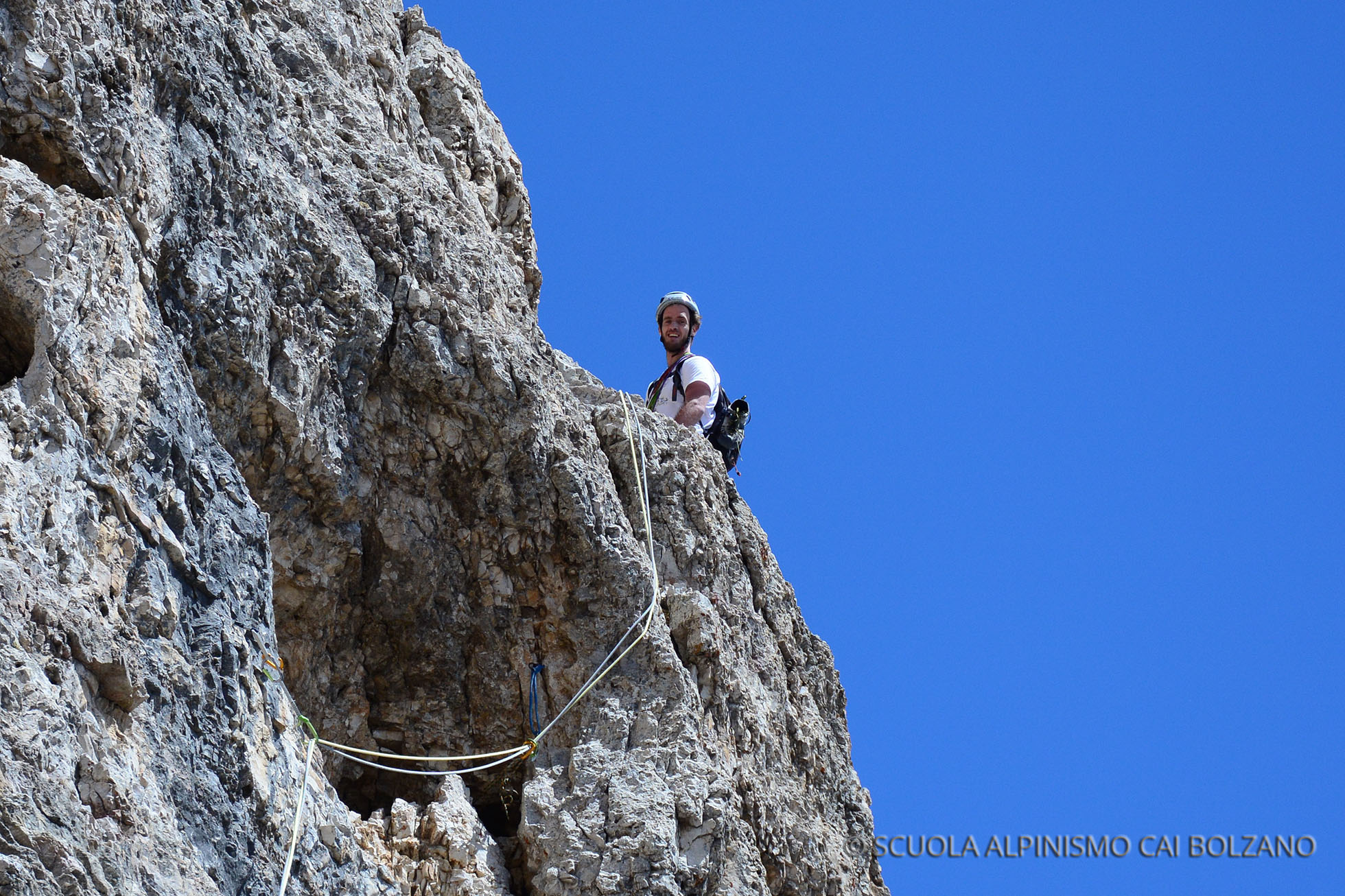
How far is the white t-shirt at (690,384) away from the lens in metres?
13.3

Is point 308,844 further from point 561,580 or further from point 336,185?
point 336,185

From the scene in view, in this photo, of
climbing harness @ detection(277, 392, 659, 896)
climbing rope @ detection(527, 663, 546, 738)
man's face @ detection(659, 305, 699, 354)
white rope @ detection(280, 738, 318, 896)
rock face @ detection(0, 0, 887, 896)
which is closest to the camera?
rock face @ detection(0, 0, 887, 896)

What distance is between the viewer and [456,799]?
10.1m

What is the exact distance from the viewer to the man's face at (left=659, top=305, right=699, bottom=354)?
13.6 metres

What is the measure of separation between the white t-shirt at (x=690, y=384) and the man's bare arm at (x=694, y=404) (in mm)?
28

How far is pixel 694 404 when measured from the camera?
43.4 ft

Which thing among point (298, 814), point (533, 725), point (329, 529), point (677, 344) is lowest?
point (298, 814)

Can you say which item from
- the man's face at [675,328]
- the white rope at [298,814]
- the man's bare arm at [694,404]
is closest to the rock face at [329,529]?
the white rope at [298,814]

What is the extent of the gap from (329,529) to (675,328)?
442 cm

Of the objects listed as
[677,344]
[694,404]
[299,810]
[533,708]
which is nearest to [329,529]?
[533,708]

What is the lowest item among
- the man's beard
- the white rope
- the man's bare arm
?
the white rope

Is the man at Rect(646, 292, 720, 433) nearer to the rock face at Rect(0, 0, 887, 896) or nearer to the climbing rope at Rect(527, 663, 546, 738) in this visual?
the rock face at Rect(0, 0, 887, 896)

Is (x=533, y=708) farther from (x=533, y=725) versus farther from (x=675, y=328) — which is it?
(x=675, y=328)

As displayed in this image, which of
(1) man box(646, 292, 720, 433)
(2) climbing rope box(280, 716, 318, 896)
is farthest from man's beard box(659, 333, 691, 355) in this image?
(2) climbing rope box(280, 716, 318, 896)
